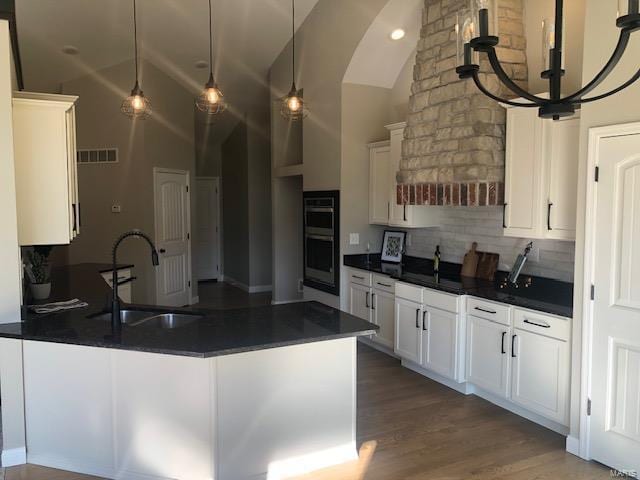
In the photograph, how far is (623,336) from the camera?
318 cm

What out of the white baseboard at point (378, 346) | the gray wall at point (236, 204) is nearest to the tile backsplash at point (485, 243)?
the white baseboard at point (378, 346)

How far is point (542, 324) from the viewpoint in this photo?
373 centimetres

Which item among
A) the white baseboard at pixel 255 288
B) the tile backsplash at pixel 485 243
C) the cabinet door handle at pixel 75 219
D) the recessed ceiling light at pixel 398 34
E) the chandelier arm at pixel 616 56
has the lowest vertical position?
the white baseboard at pixel 255 288

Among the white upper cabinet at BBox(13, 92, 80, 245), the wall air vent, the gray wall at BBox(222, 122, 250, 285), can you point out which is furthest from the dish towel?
the gray wall at BBox(222, 122, 250, 285)

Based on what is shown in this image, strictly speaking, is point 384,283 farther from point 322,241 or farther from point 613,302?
point 613,302

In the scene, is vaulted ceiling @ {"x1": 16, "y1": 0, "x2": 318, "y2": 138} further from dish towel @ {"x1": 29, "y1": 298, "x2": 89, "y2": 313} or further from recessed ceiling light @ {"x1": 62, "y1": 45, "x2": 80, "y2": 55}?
dish towel @ {"x1": 29, "y1": 298, "x2": 89, "y2": 313}

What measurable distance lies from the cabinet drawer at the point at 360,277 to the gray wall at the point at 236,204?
3.66 metres

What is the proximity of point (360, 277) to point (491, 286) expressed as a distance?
1.74m

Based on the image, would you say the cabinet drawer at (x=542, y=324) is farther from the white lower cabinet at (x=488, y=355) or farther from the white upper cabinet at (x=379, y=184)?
the white upper cabinet at (x=379, y=184)

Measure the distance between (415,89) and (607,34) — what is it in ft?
6.87

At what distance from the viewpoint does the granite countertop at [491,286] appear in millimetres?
3844

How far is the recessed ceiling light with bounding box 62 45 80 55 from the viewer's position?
20.8ft

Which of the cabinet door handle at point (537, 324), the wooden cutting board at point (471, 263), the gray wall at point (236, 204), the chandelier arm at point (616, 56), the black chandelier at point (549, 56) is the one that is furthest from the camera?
the gray wall at point (236, 204)

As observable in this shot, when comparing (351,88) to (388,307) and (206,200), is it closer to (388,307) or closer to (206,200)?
(388,307)
